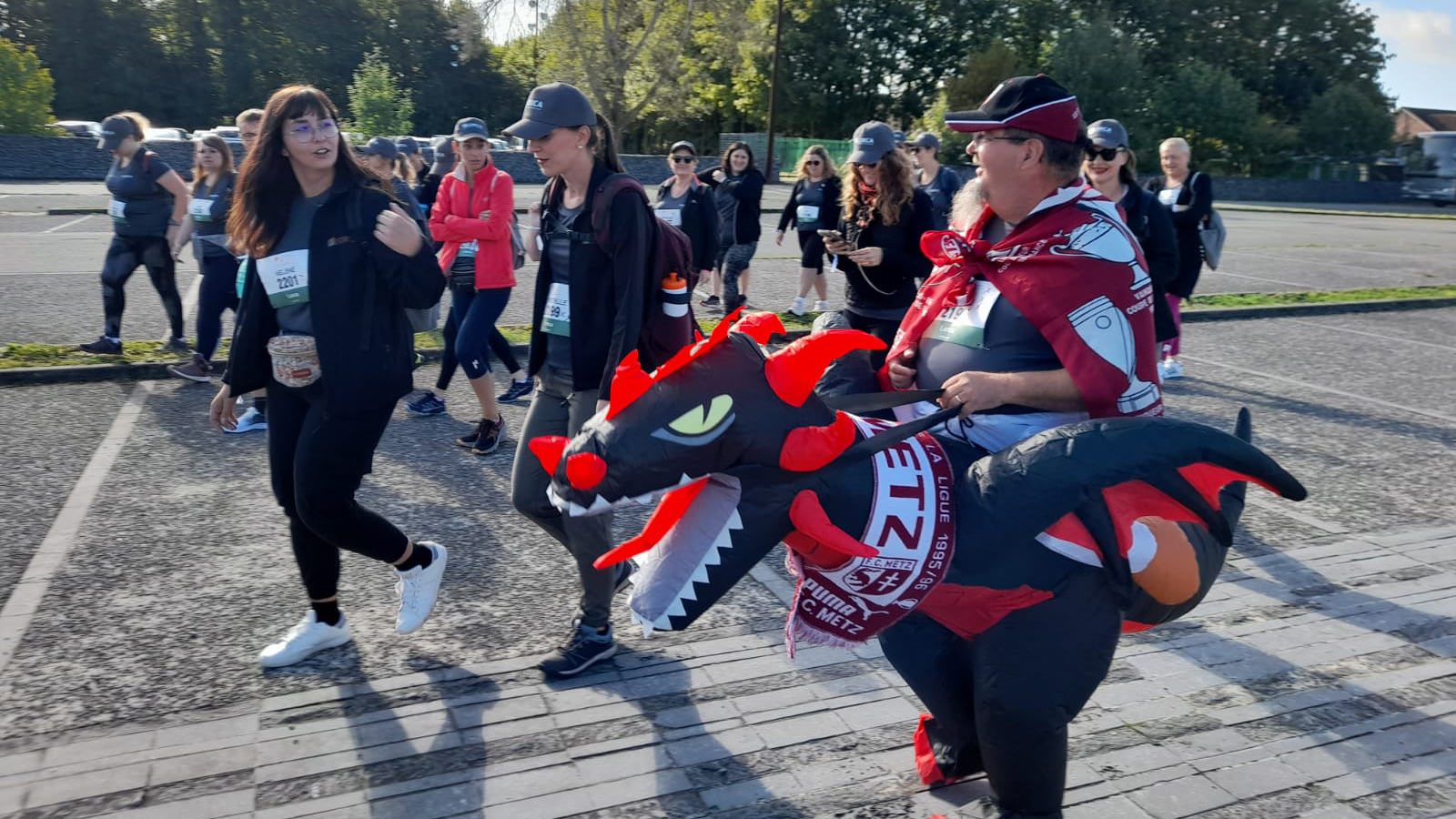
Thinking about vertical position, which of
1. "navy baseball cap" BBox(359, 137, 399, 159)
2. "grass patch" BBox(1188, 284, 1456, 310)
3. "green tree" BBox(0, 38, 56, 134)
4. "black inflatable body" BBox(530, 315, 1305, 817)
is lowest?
"grass patch" BBox(1188, 284, 1456, 310)

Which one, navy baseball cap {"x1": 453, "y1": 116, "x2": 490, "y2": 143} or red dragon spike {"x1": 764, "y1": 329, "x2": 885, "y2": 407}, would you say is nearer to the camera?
red dragon spike {"x1": 764, "y1": 329, "x2": 885, "y2": 407}

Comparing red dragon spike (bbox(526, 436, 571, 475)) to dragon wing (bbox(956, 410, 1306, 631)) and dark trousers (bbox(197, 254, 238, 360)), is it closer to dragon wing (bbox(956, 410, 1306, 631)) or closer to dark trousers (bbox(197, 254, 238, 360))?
dragon wing (bbox(956, 410, 1306, 631))

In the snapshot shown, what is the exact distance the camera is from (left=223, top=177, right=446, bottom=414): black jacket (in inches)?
138

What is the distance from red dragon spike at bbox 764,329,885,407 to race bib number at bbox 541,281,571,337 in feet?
6.08

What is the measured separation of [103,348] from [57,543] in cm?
405

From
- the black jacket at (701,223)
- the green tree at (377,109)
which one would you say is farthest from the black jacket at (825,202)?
the green tree at (377,109)

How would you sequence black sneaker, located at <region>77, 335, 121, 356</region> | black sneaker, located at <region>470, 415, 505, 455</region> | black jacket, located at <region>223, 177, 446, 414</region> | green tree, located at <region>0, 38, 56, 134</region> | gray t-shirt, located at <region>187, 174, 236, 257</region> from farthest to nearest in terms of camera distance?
green tree, located at <region>0, 38, 56, 134</region>, black sneaker, located at <region>77, 335, 121, 356</region>, gray t-shirt, located at <region>187, 174, 236, 257</region>, black sneaker, located at <region>470, 415, 505, 455</region>, black jacket, located at <region>223, 177, 446, 414</region>

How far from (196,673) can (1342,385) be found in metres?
8.78

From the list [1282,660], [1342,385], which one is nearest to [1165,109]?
[1342,385]

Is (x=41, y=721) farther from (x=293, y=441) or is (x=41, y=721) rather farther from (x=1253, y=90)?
(x=1253, y=90)

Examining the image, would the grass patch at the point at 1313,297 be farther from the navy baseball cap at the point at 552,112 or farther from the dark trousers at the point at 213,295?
the navy baseball cap at the point at 552,112

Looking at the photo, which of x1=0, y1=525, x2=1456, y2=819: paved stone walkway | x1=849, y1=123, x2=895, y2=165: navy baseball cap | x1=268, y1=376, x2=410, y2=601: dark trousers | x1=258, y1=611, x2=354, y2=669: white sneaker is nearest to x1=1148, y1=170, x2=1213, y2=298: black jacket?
x1=849, y1=123, x2=895, y2=165: navy baseball cap

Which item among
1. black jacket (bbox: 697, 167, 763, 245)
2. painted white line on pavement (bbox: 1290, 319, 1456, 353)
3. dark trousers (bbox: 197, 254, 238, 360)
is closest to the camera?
dark trousers (bbox: 197, 254, 238, 360)

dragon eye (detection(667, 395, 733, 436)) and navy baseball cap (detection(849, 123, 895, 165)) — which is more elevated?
navy baseball cap (detection(849, 123, 895, 165))
